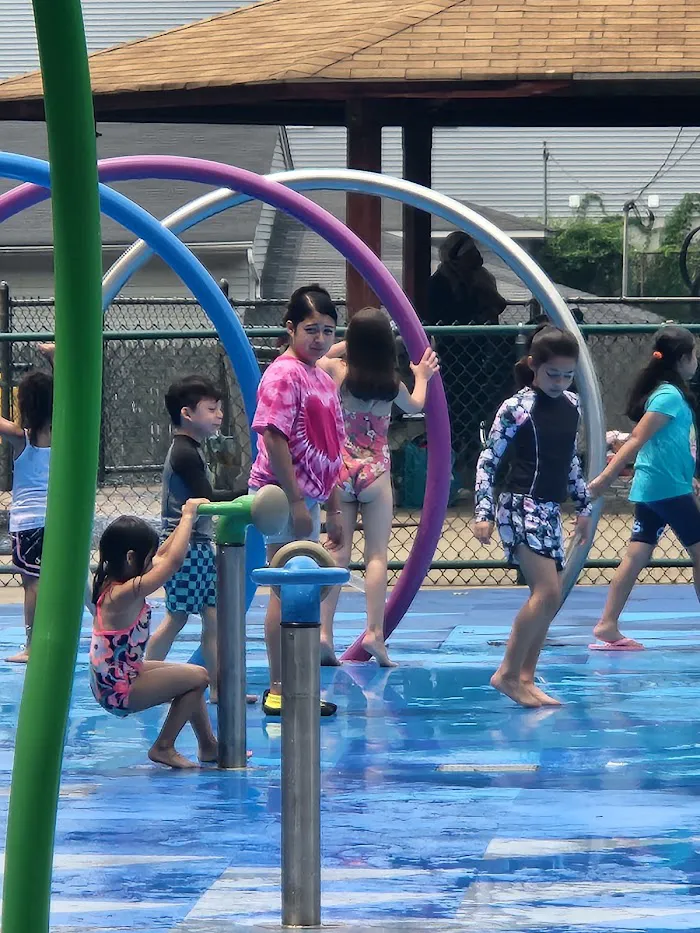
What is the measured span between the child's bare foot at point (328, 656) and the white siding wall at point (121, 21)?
1116 inches

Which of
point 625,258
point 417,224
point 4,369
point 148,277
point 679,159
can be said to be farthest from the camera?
point 679,159

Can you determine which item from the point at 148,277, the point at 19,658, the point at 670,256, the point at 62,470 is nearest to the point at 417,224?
the point at 19,658

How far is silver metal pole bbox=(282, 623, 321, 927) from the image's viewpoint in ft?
13.4

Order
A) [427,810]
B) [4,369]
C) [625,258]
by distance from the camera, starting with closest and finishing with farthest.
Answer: [427,810], [4,369], [625,258]

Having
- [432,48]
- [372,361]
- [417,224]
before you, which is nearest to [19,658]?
[372,361]

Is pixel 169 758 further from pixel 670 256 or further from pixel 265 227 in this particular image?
pixel 670 256

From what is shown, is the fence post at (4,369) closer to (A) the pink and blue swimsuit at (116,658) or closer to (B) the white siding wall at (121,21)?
(A) the pink and blue swimsuit at (116,658)

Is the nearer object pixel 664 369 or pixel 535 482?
pixel 535 482

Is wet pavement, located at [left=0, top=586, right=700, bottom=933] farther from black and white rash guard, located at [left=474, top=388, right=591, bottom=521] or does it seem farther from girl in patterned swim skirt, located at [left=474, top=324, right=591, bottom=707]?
black and white rash guard, located at [left=474, top=388, right=591, bottom=521]

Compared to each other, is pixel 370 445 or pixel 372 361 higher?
pixel 372 361

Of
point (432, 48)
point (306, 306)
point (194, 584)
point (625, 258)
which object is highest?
point (432, 48)

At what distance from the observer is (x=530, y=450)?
6.80m

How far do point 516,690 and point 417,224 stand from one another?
9289 millimetres

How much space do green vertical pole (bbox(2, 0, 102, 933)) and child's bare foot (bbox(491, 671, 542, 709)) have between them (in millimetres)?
3703
